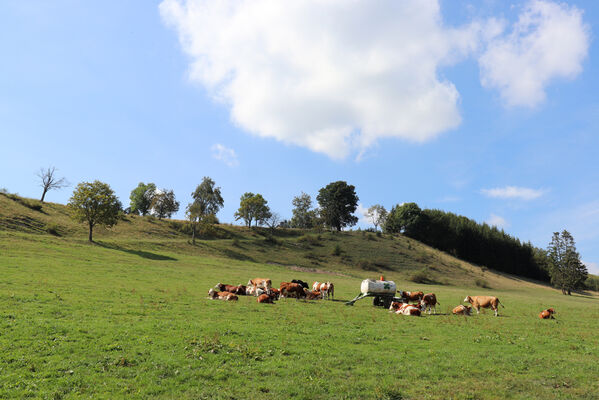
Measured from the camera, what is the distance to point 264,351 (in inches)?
483

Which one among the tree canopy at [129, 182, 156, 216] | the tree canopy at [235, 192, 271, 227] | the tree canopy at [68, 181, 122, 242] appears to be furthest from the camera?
the tree canopy at [129, 182, 156, 216]

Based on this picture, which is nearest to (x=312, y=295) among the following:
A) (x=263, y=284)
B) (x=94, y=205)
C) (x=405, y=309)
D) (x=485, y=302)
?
(x=263, y=284)

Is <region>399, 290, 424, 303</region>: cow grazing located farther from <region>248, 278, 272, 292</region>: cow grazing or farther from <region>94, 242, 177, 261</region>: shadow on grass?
<region>94, 242, 177, 261</region>: shadow on grass

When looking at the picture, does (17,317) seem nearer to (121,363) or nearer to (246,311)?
(121,363)

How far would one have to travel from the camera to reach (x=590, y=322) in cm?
2425

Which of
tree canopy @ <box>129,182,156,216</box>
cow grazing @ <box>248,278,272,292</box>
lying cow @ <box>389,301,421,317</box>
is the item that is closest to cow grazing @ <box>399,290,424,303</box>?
lying cow @ <box>389,301,421,317</box>

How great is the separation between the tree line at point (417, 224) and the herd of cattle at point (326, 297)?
55.8m

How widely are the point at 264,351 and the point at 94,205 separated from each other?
61308 mm

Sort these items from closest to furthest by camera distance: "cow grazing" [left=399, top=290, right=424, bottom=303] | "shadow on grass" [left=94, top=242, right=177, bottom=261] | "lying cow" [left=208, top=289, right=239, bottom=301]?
"lying cow" [left=208, top=289, right=239, bottom=301] < "cow grazing" [left=399, top=290, right=424, bottom=303] < "shadow on grass" [left=94, top=242, right=177, bottom=261]

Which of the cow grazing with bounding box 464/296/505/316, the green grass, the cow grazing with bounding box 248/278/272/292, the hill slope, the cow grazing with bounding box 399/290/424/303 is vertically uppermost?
the hill slope

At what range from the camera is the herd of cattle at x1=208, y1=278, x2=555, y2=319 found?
24.1 m

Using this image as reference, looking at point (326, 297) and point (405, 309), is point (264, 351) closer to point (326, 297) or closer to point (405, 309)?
point (405, 309)

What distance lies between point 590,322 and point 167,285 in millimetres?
31000

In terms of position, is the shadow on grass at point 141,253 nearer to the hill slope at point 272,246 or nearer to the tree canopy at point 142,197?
the hill slope at point 272,246
